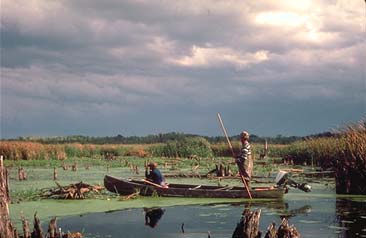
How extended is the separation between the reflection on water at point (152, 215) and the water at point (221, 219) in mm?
26

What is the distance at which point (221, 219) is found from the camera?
48.2 feet

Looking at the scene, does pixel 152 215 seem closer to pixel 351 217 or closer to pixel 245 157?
pixel 245 157

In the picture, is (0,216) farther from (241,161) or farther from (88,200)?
(241,161)

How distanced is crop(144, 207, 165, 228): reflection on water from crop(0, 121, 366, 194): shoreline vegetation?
7.14 meters

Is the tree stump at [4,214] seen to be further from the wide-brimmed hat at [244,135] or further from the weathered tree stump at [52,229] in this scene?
the wide-brimmed hat at [244,135]

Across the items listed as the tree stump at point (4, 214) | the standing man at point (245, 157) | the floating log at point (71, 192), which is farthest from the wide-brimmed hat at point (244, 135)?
the tree stump at point (4, 214)

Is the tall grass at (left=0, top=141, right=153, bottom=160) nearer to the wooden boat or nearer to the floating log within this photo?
the wooden boat

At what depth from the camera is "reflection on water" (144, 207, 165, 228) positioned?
14.3 m

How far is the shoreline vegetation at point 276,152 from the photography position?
2036 cm

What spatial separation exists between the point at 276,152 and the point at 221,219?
36.3 meters

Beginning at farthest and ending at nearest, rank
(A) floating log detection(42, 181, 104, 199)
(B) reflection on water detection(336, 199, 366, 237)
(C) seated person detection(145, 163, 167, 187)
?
1. (C) seated person detection(145, 163, 167, 187)
2. (A) floating log detection(42, 181, 104, 199)
3. (B) reflection on water detection(336, 199, 366, 237)

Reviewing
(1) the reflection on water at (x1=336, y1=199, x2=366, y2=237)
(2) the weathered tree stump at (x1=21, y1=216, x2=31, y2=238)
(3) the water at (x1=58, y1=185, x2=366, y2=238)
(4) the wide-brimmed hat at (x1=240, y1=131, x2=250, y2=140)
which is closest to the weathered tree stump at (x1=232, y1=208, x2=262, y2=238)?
(3) the water at (x1=58, y1=185, x2=366, y2=238)

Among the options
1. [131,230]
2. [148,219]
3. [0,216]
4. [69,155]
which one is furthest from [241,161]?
[69,155]

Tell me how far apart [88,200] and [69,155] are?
99.5 feet
